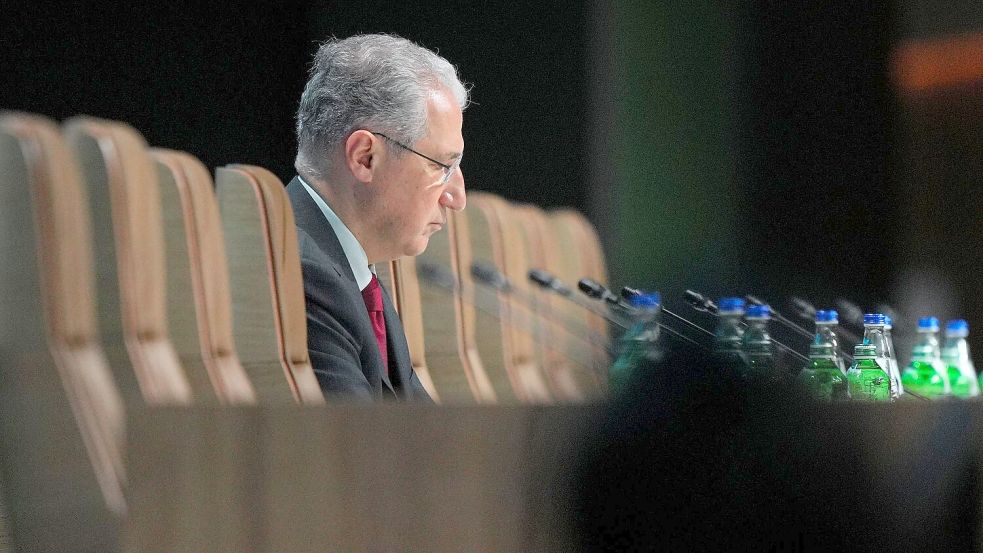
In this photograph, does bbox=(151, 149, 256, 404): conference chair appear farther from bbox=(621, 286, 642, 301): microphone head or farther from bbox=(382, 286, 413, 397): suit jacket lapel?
bbox=(621, 286, 642, 301): microphone head

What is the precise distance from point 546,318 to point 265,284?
5.09 ft

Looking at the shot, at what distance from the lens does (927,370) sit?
84.7 inches

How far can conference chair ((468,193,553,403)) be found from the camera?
288cm

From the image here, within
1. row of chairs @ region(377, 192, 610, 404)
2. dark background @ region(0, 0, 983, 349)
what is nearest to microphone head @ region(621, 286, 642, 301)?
row of chairs @ region(377, 192, 610, 404)

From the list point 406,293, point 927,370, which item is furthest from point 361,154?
point 927,370

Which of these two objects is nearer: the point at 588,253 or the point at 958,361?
the point at 958,361

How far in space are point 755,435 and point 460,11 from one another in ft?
10.7

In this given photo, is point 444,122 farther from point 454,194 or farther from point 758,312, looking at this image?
point 758,312

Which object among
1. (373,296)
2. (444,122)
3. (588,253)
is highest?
(444,122)

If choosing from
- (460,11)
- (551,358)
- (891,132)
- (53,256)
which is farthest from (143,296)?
(891,132)

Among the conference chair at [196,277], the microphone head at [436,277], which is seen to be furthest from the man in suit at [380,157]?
the conference chair at [196,277]

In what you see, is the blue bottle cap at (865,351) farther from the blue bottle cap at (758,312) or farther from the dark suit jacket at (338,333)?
the dark suit jacket at (338,333)

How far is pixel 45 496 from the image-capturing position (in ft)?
3.34

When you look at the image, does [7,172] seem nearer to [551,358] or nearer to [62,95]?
[62,95]
